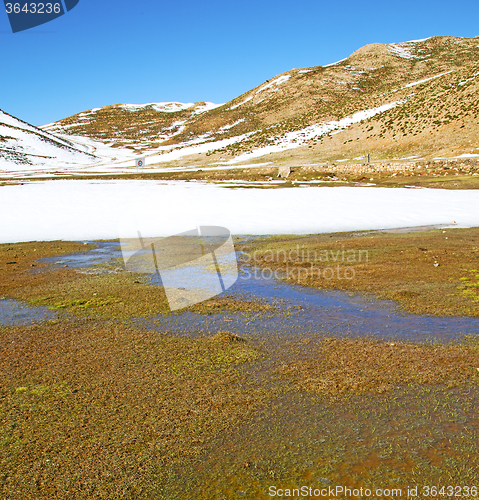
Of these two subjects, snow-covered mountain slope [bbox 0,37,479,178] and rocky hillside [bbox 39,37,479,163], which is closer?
rocky hillside [bbox 39,37,479,163]

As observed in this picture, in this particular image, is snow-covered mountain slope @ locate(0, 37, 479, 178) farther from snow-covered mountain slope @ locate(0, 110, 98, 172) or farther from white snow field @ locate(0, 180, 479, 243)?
white snow field @ locate(0, 180, 479, 243)

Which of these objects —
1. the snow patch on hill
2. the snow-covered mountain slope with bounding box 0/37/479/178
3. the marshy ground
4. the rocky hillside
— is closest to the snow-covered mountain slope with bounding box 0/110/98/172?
the snow-covered mountain slope with bounding box 0/37/479/178

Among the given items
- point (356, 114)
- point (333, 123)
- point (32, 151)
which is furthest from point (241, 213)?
point (32, 151)

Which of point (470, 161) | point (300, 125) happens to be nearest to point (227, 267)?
point (470, 161)

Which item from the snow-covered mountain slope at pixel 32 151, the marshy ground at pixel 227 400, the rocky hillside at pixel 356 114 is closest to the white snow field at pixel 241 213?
the marshy ground at pixel 227 400

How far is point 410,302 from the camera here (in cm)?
781

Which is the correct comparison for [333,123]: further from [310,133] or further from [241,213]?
[241,213]

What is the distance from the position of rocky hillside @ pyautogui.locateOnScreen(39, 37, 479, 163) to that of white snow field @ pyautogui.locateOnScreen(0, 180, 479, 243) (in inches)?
895

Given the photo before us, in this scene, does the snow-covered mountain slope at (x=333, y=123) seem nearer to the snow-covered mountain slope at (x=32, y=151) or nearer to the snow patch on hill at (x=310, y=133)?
the snow patch on hill at (x=310, y=133)

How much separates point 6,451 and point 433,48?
142 metres

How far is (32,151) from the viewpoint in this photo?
114125 mm

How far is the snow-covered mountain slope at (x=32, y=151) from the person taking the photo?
98188 millimetres

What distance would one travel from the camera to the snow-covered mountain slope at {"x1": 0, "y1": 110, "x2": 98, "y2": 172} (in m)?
98.2

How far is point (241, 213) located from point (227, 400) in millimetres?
16758
